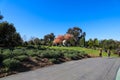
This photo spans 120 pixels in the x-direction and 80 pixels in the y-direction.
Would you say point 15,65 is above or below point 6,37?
below

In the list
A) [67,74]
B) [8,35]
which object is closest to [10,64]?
[67,74]

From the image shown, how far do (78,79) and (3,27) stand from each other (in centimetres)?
3499

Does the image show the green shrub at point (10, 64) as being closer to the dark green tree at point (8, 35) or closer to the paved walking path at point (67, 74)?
the paved walking path at point (67, 74)

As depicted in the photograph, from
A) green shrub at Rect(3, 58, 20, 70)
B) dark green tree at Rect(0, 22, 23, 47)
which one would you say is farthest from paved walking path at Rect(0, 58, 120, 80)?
dark green tree at Rect(0, 22, 23, 47)

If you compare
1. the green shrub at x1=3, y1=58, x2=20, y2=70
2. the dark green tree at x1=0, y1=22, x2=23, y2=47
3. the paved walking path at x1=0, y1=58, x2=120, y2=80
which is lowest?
the paved walking path at x1=0, y1=58, x2=120, y2=80

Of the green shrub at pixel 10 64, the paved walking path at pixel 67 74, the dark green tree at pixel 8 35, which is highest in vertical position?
the dark green tree at pixel 8 35

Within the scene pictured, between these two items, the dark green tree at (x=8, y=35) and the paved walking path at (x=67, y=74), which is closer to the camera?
the paved walking path at (x=67, y=74)

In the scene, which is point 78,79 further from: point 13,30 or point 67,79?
point 13,30

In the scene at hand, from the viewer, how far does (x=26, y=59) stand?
1906 cm

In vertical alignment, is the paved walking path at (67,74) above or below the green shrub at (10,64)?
below

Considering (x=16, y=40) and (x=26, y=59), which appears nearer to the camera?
(x=26, y=59)

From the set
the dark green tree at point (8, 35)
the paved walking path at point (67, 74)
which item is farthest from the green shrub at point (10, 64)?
the dark green tree at point (8, 35)

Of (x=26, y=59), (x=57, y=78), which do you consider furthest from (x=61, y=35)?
(x=57, y=78)

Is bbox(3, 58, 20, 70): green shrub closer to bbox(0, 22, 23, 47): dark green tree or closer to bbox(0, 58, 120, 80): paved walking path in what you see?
bbox(0, 58, 120, 80): paved walking path
